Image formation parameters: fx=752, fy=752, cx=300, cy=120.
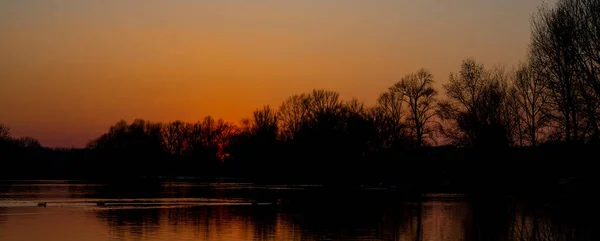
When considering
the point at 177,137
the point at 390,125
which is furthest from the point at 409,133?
the point at 177,137

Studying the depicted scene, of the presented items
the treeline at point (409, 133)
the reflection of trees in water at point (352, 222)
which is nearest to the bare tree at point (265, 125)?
the treeline at point (409, 133)

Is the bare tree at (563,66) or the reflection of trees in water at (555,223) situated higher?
the bare tree at (563,66)

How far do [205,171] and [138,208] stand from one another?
369 ft

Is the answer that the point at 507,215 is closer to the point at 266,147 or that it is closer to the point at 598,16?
the point at 598,16

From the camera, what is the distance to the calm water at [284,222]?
37.2 m

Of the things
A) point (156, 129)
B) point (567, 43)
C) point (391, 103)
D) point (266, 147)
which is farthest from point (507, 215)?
point (156, 129)

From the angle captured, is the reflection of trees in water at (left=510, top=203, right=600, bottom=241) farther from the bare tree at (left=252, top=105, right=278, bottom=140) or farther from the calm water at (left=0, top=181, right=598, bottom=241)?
the bare tree at (left=252, top=105, right=278, bottom=140)

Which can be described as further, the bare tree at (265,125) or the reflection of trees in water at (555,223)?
the bare tree at (265,125)

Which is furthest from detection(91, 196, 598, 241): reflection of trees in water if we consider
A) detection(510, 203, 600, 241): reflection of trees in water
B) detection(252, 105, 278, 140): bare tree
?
detection(252, 105, 278, 140): bare tree

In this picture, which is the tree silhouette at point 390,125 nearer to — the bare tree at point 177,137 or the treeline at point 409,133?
the treeline at point 409,133

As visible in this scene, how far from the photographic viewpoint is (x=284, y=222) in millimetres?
45562

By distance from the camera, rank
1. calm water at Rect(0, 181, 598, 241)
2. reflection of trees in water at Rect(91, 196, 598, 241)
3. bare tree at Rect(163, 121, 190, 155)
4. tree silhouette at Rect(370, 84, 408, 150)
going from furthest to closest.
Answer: bare tree at Rect(163, 121, 190, 155) < tree silhouette at Rect(370, 84, 408, 150) < reflection of trees in water at Rect(91, 196, 598, 241) < calm water at Rect(0, 181, 598, 241)

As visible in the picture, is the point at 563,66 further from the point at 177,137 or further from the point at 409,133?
the point at 177,137

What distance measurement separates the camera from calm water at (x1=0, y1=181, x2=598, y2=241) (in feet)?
122
